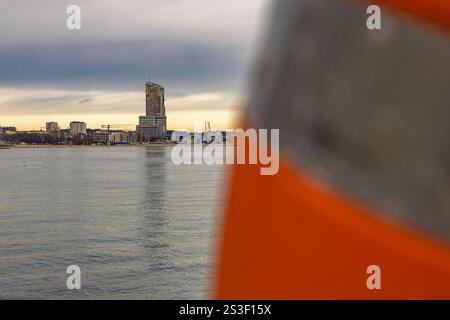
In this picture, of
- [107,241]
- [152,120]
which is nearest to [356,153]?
[107,241]

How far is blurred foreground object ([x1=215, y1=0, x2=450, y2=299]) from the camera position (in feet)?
1.39

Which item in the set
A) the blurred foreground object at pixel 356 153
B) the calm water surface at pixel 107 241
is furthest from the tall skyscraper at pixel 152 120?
the blurred foreground object at pixel 356 153

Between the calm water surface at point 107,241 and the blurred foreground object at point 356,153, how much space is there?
Answer: 1249 cm

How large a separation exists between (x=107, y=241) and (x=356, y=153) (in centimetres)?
3771

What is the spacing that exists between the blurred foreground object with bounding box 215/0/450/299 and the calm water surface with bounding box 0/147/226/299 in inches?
492

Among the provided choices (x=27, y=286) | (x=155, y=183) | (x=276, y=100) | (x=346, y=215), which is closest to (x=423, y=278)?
(x=346, y=215)

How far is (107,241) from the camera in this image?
37.1 m

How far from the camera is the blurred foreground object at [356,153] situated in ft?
1.39

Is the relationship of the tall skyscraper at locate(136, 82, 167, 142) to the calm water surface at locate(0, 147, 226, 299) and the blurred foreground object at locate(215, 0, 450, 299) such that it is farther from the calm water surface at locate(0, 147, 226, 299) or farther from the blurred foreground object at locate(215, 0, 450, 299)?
the blurred foreground object at locate(215, 0, 450, 299)

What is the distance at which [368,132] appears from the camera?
437 millimetres

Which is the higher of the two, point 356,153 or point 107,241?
point 356,153

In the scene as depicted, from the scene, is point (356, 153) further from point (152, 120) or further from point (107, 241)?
point (152, 120)

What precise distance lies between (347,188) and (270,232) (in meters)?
0.09

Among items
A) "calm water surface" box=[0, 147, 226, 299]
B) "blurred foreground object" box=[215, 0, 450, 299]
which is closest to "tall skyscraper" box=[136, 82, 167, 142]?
"calm water surface" box=[0, 147, 226, 299]
